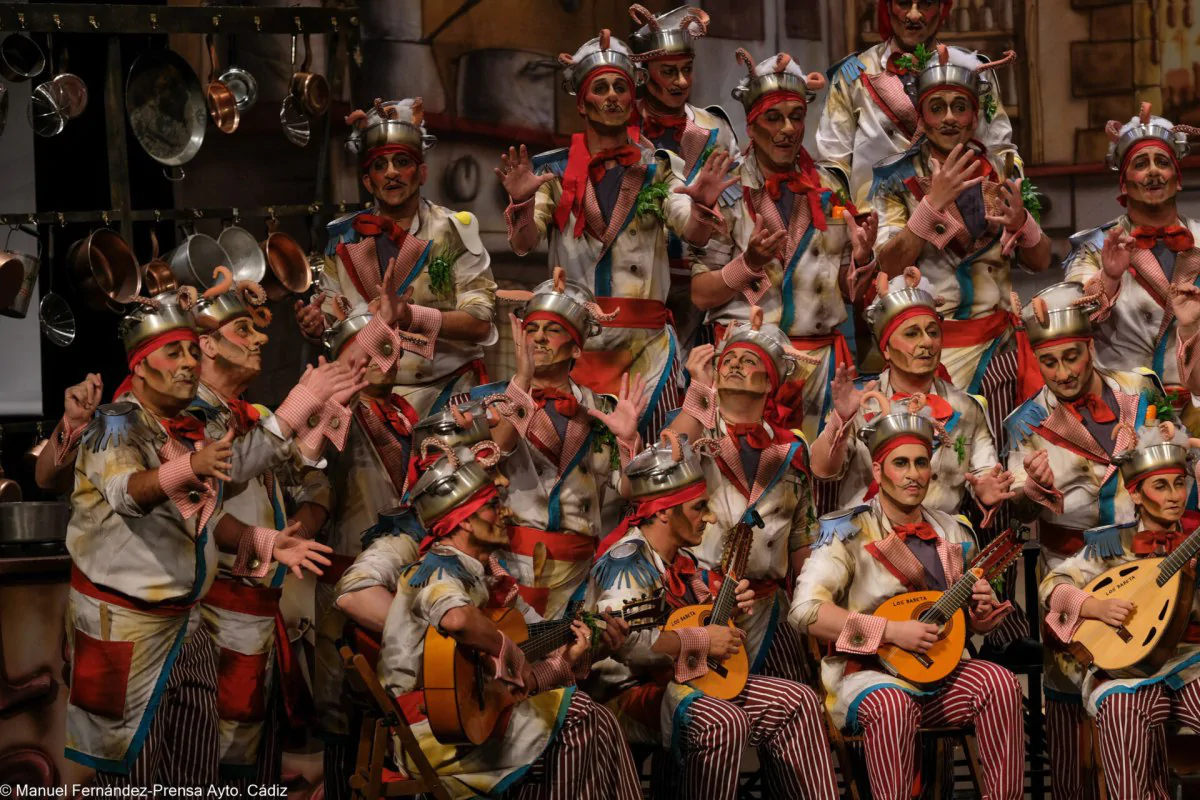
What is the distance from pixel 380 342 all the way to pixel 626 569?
129 centimetres

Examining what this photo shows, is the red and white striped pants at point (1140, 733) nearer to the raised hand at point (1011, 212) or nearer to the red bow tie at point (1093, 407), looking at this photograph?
the red bow tie at point (1093, 407)

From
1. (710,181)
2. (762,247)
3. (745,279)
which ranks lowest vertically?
(745,279)

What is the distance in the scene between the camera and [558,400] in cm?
711

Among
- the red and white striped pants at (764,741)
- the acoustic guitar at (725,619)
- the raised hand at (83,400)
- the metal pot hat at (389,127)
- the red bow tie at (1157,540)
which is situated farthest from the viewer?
the metal pot hat at (389,127)

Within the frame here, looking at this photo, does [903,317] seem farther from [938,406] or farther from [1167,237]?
[1167,237]

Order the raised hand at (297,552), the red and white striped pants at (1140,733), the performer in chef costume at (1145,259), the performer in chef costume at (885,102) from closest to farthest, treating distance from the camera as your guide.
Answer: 1. the raised hand at (297,552)
2. the red and white striped pants at (1140,733)
3. the performer in chef costume at (1145,259)
4. the performer in chef costume at (885,102)

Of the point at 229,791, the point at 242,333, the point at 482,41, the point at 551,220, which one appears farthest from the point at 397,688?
the point at 482,41

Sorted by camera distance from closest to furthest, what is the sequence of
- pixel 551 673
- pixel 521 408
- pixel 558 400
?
pixel 551 673, pixel 521 408, pixel 558 400

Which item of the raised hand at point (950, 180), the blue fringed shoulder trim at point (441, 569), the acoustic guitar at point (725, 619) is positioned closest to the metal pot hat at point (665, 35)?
the raised hand at point (950, 180)

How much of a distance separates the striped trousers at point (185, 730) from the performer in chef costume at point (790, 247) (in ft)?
7.29

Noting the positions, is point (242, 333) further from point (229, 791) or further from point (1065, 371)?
point (1065, 371)

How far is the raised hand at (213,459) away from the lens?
603cm

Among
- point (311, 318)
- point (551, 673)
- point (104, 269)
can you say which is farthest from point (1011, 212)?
point (104, 269)

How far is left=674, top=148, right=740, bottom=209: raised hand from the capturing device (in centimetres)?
742
